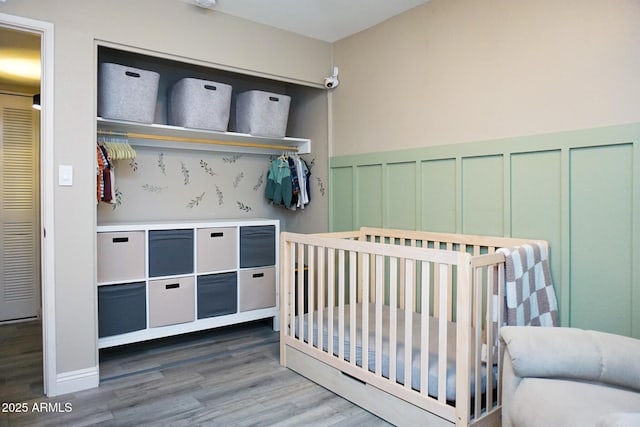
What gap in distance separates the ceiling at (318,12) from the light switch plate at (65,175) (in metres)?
1.35

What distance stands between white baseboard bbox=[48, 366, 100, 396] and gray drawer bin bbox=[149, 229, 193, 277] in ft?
2.18

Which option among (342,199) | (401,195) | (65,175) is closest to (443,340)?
(401,195)

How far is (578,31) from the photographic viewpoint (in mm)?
2002

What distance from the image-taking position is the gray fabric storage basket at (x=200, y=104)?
2949mm

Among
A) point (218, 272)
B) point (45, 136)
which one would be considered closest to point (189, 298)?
point (218, 272)

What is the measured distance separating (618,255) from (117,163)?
122 inches

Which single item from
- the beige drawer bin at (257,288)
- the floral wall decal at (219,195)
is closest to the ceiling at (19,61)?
the floral wall decal at (219,195)

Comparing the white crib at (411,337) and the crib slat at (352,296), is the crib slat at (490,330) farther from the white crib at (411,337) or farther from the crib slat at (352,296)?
the crib slat at (352,296)

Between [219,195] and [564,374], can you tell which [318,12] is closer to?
[219,195]

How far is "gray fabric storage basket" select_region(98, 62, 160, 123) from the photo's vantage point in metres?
2.62

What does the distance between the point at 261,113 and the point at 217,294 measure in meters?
1.37

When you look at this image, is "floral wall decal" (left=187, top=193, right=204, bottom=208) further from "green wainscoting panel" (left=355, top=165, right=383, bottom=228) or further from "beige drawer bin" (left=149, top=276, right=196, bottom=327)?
"green wainscoting panel" (left=355, top=165, right=383, bottom=228)

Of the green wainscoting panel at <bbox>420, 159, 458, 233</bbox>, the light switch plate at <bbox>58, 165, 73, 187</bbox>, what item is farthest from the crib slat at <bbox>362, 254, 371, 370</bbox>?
the light switch plate at <bbox>58, 165, 73, 187</bbox>

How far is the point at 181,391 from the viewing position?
2381 mm
